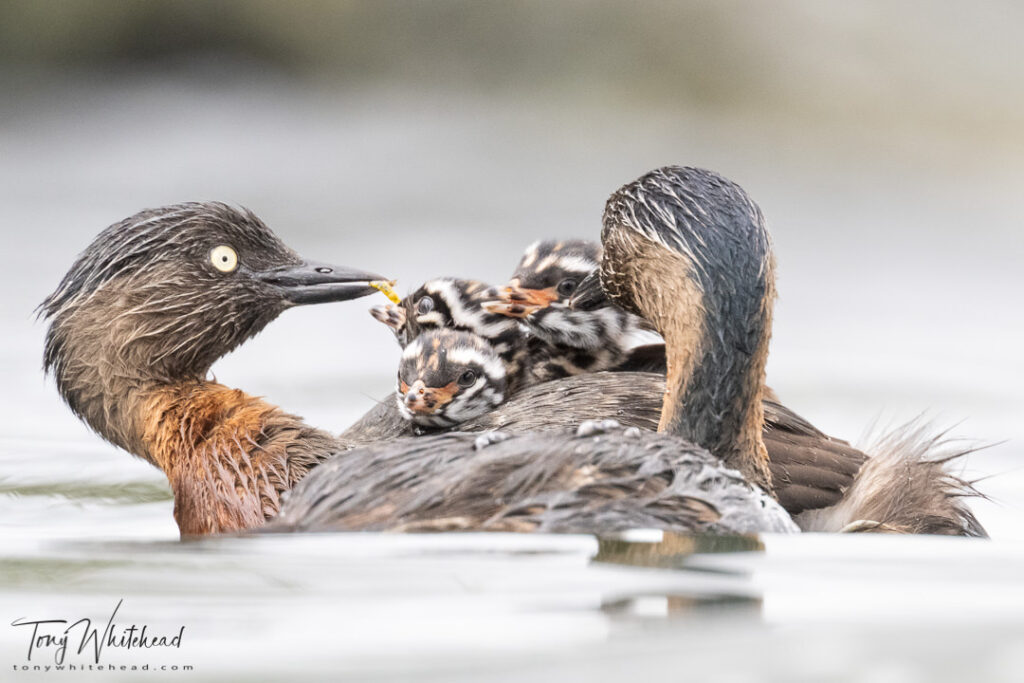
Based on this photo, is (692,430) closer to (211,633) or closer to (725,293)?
(725,293)

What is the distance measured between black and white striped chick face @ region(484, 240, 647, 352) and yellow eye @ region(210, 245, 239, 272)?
868mm

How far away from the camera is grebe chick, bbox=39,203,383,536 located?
4238 millimetres

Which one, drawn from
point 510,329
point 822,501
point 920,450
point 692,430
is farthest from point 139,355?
point 920,450

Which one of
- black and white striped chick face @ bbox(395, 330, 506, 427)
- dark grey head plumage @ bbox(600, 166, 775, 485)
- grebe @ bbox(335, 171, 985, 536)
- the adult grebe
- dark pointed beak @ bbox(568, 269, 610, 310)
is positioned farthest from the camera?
dark pointed beak @ bbox(568, 269, 610, 310)

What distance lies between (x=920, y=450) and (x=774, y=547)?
4.17 feet

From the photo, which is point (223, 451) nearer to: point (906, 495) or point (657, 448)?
point (657, 448)

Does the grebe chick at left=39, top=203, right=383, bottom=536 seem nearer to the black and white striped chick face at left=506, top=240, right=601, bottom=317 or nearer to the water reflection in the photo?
the black and white striped chick face at left=506, top=240, right=601, bottom=317

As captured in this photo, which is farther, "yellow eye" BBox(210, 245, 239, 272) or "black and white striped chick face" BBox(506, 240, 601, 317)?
"black and white striped chick face" BBox(506, 240, 601, 317)

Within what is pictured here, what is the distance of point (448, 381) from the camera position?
15.1 ft
